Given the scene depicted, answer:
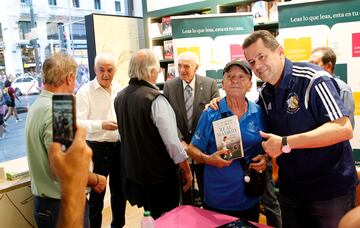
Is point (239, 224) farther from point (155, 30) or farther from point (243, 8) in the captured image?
point (155, 30)

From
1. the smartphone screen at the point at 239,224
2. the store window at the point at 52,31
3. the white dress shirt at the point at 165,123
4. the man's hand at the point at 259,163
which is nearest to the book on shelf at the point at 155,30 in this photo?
the store window at the point at 52,31

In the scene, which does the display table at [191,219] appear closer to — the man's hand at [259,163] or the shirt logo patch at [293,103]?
the man's hand at [259,163]

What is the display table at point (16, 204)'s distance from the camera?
101 inches

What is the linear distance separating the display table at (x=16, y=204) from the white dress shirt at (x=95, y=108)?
2.21 feet

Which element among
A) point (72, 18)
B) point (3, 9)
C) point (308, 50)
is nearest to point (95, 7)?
point (72, 18)

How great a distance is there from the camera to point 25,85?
411 cm

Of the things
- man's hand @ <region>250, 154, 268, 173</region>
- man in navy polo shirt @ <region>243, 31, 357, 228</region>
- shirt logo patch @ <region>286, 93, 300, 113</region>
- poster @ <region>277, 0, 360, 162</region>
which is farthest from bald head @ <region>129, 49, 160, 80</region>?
poster @ <region>277, 0, 360, 162</region>

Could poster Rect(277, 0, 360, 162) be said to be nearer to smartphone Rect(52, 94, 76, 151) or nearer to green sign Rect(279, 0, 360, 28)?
green sign Rect(279, 0, 360, 28)

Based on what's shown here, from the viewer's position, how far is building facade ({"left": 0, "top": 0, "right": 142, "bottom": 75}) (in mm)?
3889

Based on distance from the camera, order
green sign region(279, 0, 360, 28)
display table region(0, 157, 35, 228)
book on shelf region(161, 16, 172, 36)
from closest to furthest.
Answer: display table region(0, 157, 35, 228) → green sign region(279, 0, 360, 28) → book on shelf region(161, 16, 172, 36)

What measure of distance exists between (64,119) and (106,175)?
2240 mm

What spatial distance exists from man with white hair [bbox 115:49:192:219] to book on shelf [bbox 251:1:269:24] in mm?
2179

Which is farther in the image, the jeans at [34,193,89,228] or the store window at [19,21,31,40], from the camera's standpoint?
the store window at [19,21,31,40]

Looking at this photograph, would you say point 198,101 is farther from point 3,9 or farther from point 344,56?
point 3,9
